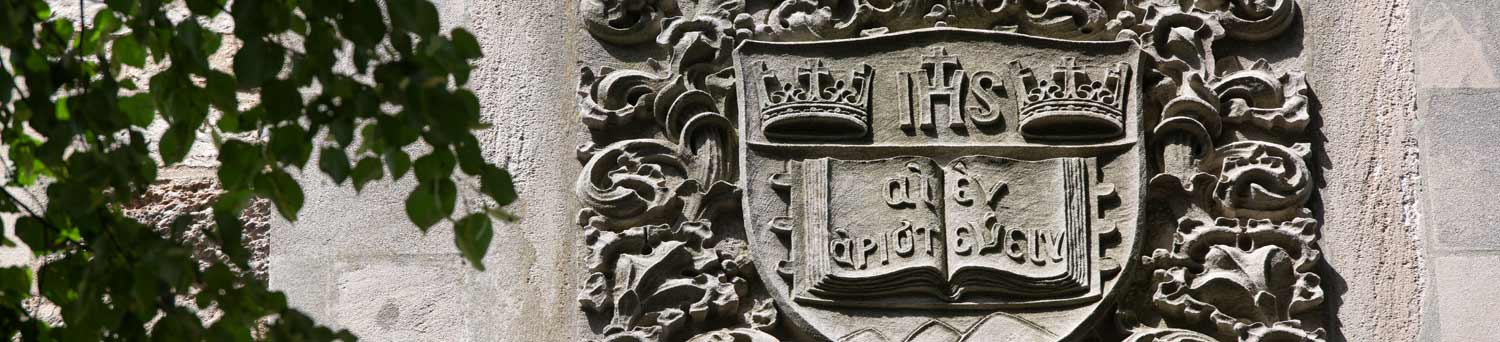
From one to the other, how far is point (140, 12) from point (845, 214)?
2.38m

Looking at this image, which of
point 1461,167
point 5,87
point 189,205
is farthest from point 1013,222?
point 5,87

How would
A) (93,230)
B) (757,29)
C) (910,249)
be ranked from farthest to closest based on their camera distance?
(757,29) → (910,249) → (93,230)

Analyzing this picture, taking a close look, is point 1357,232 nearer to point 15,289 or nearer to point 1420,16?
point 1420,16

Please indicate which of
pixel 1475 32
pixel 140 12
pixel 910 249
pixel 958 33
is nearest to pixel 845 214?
pixel 910 249

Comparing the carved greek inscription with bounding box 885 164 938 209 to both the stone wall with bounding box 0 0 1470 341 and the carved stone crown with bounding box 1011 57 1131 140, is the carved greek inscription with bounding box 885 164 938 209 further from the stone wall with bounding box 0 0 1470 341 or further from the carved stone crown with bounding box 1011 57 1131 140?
the stone wall with bounding box 0 0 1470 341

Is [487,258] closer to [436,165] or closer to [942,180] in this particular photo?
[942,180]

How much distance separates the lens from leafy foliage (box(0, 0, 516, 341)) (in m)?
4.22

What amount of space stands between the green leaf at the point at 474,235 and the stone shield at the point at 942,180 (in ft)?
7.12

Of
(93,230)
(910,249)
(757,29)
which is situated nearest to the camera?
(93,230)

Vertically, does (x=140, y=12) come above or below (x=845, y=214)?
above

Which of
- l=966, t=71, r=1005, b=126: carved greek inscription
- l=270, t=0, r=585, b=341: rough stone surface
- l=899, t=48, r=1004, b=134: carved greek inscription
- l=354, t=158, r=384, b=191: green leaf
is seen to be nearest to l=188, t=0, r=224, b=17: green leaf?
l=354, t=158, r=384, b=191: green leaf

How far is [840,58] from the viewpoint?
658 centimetres

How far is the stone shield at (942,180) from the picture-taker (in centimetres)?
627

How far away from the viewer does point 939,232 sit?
6301 millimetres
